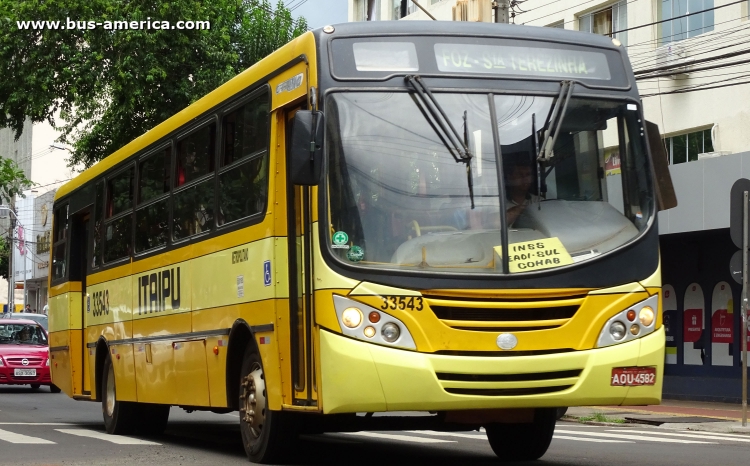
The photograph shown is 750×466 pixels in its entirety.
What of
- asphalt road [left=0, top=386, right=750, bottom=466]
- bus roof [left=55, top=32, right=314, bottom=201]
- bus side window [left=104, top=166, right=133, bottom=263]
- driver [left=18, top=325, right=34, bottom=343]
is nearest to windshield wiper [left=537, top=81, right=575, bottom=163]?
bus roof [left=55, top=32, right=314, bottom=201]

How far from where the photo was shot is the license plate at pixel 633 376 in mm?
8859

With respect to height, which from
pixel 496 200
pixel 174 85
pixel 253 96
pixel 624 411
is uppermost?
pixel 174 85

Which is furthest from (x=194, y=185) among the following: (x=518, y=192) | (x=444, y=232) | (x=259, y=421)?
(x=518, y=192)

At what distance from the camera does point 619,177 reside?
9.34 m

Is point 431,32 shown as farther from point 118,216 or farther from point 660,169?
point 118,216

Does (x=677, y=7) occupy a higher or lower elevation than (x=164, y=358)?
higher

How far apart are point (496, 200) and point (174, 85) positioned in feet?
79.0

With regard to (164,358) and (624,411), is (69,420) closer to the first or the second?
(164,358)

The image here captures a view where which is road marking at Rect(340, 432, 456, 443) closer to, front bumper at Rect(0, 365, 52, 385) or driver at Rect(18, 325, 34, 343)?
front bumper at Rect(0, 365, 52, 385)

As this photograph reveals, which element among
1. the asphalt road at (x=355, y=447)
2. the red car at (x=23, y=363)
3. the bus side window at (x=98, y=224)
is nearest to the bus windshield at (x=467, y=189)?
the asphalt road at (x=355, y=447)

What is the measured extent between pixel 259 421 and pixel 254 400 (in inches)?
6.5

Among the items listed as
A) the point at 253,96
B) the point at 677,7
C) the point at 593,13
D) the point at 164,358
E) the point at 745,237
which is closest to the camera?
the point at 253,96

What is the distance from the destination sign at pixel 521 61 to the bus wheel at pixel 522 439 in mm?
2885

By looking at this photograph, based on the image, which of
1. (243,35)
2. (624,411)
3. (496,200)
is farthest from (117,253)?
(243,35)
